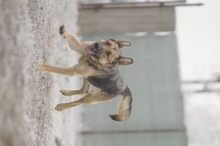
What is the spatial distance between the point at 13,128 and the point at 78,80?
14.4ft

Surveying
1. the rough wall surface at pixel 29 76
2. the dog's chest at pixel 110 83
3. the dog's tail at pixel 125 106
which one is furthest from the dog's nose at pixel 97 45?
the dog's tail at pixel 125 106

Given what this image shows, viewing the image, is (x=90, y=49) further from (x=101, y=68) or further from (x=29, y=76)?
(x=29, y=76)

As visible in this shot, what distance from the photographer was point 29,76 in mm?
3719

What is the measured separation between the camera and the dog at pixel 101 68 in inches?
139

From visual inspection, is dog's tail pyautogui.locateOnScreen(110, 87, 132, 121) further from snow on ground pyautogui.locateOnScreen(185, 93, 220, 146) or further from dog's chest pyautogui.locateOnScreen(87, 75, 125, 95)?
snow on ground pyautogui.locateOnScreen(185, 93, 220, 146)

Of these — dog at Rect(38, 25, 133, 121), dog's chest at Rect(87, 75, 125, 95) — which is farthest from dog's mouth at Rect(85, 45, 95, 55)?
dog's chest at Rect(87, 75, 125, 95)

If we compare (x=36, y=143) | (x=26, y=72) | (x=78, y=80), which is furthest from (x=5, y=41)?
(x=78, y=80)

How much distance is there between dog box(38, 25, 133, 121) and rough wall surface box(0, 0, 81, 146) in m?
0.30

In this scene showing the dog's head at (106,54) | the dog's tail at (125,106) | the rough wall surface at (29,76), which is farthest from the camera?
the dog's tail at (125,106)

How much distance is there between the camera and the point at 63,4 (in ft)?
21.4

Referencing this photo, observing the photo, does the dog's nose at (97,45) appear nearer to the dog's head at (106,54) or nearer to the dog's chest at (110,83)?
the dog's head at (106,54)

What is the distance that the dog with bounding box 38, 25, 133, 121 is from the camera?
3.53m

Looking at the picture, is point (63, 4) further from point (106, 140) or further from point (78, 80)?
point (106, 140)

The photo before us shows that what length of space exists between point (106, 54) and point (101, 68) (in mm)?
282
